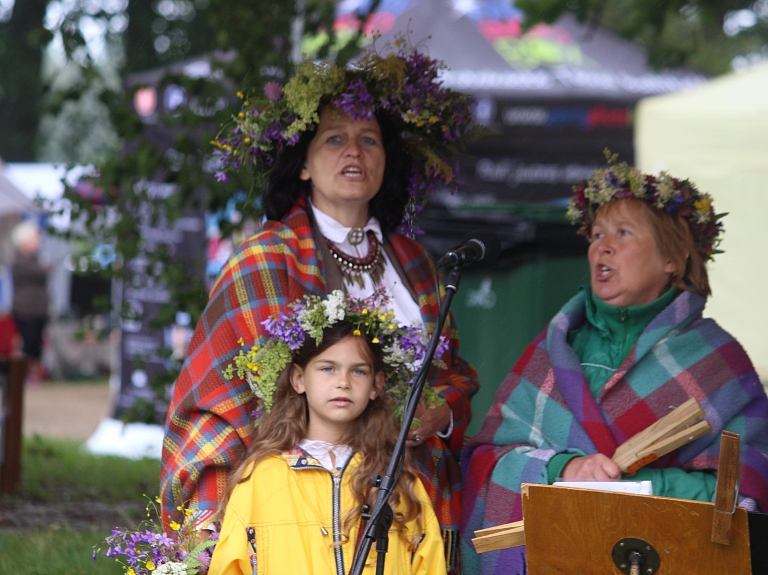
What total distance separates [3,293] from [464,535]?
13217mm

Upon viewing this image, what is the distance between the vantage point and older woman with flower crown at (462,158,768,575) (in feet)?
11.0

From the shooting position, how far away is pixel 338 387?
3.15 meters

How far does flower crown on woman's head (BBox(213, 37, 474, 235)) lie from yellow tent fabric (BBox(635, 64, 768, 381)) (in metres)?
2.38

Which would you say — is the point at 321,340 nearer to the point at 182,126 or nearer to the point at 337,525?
the point at 337,525

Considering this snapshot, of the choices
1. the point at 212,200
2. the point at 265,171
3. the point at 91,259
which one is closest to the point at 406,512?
the point at 265,171

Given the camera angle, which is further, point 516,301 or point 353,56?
point 516,301

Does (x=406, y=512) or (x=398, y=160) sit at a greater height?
(x=398, y=160)

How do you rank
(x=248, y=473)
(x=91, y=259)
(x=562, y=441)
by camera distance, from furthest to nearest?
(x=91, y=259), (x=562, y=441), (x=248, y=473)

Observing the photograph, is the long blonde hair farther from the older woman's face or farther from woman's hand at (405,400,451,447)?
the older woman's face

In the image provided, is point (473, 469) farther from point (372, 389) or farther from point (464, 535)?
point (372, 389)

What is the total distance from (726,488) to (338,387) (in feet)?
3.89

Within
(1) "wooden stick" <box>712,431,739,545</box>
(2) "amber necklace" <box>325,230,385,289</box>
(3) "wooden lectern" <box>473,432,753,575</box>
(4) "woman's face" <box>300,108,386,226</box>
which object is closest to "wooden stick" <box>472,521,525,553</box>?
(3) "wooden lectern" <box>473,432,753,575</box>

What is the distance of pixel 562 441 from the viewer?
135 inches

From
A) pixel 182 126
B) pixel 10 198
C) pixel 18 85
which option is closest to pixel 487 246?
pixel 182 126
